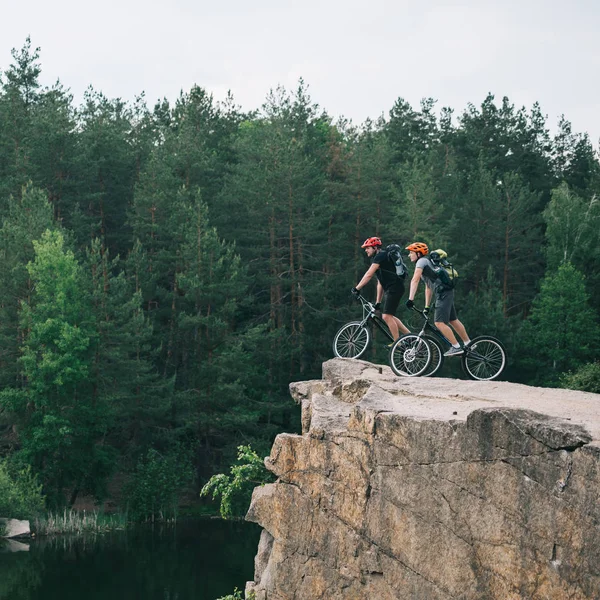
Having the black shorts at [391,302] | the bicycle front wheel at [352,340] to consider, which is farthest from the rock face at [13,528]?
the black shorts at [391,302]

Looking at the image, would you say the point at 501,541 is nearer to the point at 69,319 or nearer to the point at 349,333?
the point at 349,333

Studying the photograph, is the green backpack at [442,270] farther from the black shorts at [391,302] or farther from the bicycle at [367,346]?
the black shorts at [391,302]

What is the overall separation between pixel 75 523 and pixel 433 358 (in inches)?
896

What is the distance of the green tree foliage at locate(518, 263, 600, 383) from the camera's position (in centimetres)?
4328

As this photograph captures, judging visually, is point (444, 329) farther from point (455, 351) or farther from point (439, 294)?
point (439, 294)

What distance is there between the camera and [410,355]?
13.3 meters

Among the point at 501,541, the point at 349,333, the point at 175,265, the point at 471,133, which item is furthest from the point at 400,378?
the point at 471,133

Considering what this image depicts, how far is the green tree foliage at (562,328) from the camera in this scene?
43281mm

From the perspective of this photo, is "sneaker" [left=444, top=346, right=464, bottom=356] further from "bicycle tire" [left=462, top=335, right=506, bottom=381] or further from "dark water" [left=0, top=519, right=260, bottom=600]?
"dark water" [left=0, top=519, right=260, bottom=600]

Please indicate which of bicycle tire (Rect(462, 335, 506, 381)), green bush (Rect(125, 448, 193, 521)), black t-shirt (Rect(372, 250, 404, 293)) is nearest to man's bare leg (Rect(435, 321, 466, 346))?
bicycle tire (Rect(462, 335, 506, 381))

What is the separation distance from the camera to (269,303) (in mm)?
40625

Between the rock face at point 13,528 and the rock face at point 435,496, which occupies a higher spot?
the rock face at point 435,496

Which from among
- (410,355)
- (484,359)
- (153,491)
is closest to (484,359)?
(484,359)

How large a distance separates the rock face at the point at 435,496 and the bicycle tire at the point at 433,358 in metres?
0.58
